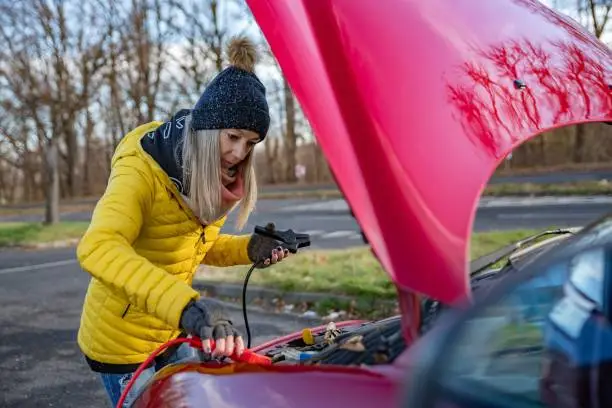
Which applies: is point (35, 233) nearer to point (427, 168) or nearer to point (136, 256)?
point (136, 256)

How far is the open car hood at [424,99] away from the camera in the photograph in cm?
133

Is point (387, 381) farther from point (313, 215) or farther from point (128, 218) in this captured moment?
point (313, 215)

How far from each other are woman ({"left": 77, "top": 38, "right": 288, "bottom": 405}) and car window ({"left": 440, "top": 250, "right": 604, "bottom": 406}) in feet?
3.16

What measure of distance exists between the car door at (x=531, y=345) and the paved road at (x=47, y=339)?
3447 mm

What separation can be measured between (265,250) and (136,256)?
718mm

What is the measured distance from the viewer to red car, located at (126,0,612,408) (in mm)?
1158

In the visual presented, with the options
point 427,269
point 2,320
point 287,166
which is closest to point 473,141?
point 427,269

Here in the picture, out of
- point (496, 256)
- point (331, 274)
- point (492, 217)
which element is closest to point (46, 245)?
point (331, 274)

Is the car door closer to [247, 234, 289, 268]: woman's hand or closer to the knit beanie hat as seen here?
the knit beanie hat

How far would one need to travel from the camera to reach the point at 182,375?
176 cm

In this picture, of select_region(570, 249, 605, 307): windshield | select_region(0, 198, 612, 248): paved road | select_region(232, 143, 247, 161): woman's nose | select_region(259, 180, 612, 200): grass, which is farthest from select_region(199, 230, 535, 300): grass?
select_region(259, 180, 612, 200): grass

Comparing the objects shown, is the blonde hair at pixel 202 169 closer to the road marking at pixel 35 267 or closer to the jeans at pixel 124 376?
the jeans at pixel 124 376

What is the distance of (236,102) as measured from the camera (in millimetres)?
2117

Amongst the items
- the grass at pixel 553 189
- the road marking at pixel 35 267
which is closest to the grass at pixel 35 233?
the road marking at pixel 35 267
